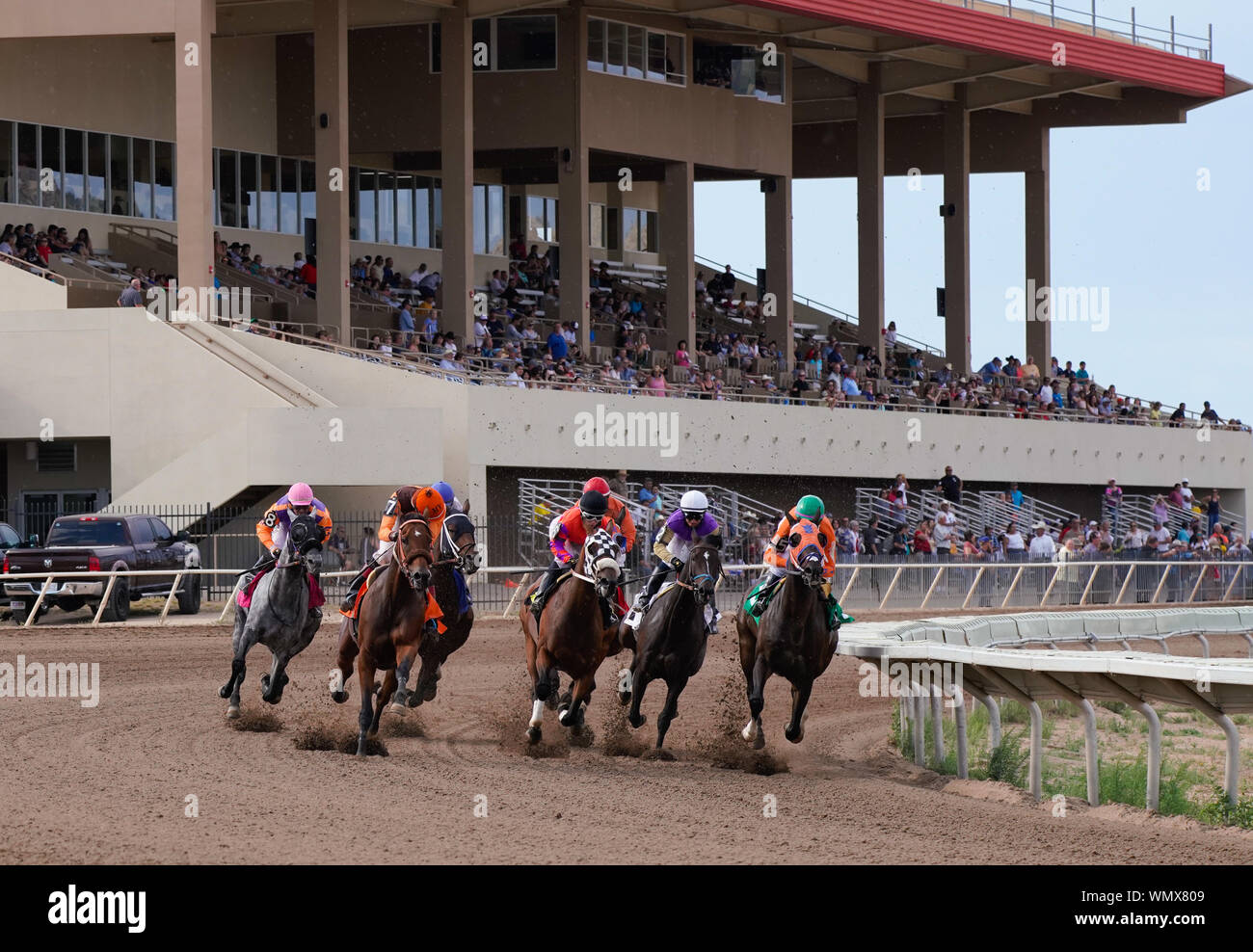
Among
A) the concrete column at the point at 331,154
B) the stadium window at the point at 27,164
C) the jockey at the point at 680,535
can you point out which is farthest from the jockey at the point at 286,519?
the stadium window at the point at 27,164

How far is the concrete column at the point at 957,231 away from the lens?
5097 centimetres

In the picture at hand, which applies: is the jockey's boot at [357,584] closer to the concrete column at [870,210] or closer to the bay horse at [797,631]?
the bay horse at [797,631]

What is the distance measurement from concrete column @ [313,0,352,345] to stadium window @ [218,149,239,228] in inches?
245

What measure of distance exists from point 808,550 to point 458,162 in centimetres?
2593

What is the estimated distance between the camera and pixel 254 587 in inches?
615

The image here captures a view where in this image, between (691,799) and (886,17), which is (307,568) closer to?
(691,799)

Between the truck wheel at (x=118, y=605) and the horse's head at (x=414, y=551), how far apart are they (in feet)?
43.0

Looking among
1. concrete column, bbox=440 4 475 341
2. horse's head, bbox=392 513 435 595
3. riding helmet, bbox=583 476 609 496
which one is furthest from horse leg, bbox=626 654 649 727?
concrete column, bbox=440 4 475 341

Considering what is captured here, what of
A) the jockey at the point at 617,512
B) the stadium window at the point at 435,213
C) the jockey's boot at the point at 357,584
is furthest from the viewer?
the stadium window at the point at 435,213

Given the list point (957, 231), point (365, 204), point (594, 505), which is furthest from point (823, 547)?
point (957, 231)

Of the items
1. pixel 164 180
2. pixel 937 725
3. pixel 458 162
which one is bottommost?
pixel 937 725

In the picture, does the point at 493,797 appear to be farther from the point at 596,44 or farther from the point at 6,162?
the point at 596,44

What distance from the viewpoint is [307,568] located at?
14.9 meters

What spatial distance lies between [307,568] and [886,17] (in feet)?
103
